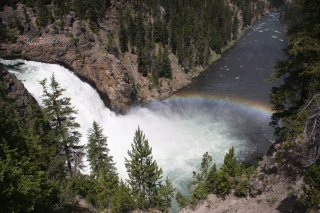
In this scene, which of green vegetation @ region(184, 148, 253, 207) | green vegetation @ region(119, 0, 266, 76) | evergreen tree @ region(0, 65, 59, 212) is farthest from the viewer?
green vegetation @ region(119, 0, 266, 76)

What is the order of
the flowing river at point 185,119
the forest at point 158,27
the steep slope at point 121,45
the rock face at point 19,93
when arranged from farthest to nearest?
the forest at point 158,27, the steep slope at point 121,45, the flowing river at point 185,119, the rock face at point 19,93

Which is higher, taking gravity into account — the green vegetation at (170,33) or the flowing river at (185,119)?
the green vegetation at (170,33)

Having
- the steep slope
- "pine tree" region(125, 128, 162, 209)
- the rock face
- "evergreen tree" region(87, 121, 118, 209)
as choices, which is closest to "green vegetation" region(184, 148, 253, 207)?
"pine tree" region(125, 128, 162, 209)

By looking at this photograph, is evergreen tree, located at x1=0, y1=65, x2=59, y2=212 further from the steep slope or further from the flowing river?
the steep slope

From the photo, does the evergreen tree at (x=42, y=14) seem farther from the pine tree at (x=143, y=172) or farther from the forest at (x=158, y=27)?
the pine tree at (x=143, y=172)

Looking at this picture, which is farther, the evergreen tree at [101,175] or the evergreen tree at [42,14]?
the evergreen tree at [42,14]

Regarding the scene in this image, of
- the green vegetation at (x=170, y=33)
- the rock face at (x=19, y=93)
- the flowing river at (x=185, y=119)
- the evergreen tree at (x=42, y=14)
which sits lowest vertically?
the flowing river at (x=185, y=119)

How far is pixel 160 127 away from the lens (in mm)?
62844

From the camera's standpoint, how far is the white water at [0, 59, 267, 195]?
52.6 metres

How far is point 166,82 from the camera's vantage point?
82062 millimetres

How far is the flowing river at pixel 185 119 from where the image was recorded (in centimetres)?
5347

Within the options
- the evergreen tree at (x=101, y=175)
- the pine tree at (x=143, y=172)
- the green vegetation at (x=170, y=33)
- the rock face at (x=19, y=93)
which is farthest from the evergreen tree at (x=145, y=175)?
the green vegetation at (x=170, y=33)

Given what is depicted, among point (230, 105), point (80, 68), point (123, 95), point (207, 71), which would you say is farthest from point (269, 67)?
point (80, 68)

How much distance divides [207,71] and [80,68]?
39.3 m
